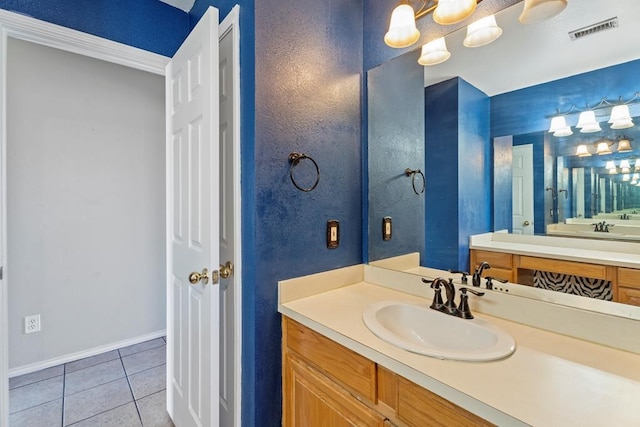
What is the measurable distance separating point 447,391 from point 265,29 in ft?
4.55

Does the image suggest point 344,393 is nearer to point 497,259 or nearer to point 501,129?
point 497,259

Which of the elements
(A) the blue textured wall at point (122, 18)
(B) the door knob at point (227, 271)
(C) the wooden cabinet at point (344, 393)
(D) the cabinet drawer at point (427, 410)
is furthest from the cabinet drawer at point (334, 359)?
(A) the blue textured wall at point (122, 18)

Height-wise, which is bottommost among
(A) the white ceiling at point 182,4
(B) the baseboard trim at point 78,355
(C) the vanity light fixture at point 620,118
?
(B) the baseboard trim at point 78,355

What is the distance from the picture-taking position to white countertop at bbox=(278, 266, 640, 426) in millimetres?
637

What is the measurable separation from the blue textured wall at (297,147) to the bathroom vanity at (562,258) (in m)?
0.64

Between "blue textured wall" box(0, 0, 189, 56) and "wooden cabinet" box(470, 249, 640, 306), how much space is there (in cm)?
206

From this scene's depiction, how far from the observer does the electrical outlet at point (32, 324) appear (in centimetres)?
225

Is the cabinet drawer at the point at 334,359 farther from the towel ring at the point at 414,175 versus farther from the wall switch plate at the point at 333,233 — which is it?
the towel ring at the point at 414,175

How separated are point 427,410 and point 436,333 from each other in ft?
1.35

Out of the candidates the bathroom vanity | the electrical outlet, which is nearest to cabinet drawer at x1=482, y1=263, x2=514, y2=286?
the bathroom vanity

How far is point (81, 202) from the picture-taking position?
Result: 2.45 meters

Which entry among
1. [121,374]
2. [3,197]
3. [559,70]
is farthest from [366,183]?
[121,374]

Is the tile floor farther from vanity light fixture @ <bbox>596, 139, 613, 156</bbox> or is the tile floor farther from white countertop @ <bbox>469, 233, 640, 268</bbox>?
vanity light fixture @ <bbox>596, 139, 613, 156</bbox>

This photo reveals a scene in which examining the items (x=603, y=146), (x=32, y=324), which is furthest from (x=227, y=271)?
(x=32, y=324)
